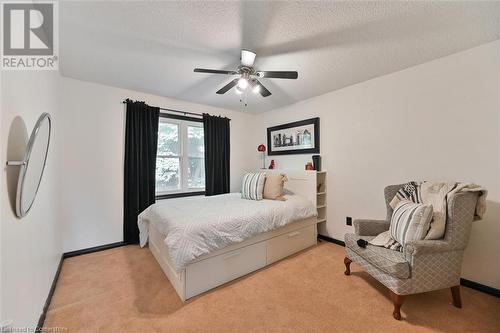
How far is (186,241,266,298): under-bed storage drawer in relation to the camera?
1.83 m

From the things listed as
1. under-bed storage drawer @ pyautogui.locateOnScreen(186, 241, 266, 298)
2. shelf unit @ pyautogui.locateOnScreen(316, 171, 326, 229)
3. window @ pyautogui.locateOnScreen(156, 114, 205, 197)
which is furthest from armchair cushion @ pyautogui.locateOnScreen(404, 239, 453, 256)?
window @ pyautogui.locateOnScreen(156, 114, 205, 197)

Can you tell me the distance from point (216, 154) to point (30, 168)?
280 centimetres

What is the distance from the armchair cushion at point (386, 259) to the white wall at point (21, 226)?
7.62 feet

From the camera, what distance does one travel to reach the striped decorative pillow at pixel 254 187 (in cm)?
299

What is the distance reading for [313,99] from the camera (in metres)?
3.36

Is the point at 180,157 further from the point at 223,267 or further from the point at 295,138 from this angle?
the point at 223,267

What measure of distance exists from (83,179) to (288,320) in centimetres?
299

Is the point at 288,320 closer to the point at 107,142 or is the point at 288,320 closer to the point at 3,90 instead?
the point at 3,90

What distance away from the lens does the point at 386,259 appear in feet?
5.39

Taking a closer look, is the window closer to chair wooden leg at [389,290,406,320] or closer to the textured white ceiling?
the textured white ceiling

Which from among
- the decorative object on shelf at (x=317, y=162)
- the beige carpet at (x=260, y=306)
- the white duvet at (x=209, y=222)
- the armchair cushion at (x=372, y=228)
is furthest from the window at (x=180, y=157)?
the armchair cushion at (x=372, y=228)

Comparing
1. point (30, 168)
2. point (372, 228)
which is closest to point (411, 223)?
point (372, 228)

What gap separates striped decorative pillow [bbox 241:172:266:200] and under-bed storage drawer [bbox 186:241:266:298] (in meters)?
0.79

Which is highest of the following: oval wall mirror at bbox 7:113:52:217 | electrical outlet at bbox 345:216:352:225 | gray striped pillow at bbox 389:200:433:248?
oval wall mirror at bbox 7:113:52:217
